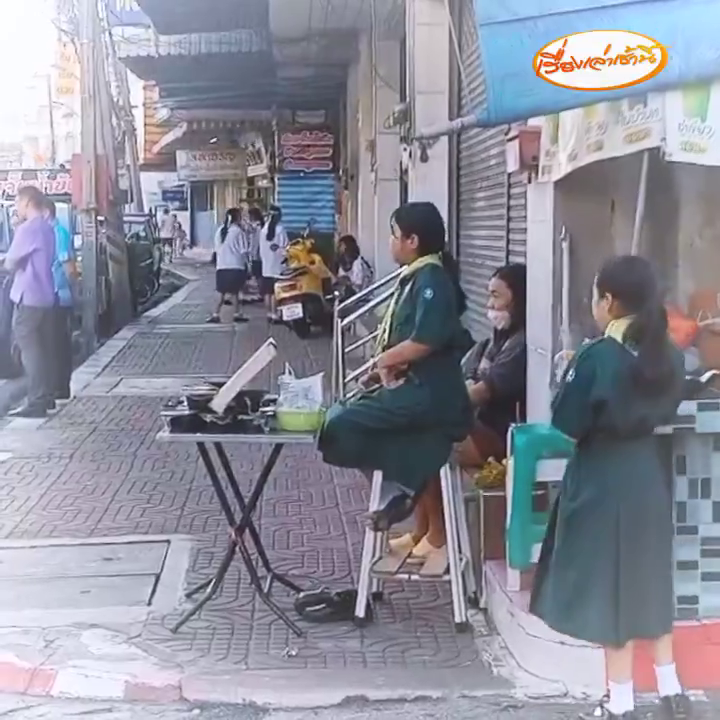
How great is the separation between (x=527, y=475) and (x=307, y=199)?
72.8ft

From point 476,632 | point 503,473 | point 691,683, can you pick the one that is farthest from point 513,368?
point 691,683

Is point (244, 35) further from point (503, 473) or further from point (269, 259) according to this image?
point (503, 473)

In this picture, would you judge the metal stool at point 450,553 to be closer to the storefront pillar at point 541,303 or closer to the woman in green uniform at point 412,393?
the woman in green uniform at point 412,393

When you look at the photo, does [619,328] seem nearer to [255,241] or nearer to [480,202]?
[480,202]

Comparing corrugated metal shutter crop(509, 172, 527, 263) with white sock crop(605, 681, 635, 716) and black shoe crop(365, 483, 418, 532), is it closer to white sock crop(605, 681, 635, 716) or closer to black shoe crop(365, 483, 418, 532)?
black shoe crop(365, 483, 418, 532)

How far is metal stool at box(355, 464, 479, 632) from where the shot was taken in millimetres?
6023

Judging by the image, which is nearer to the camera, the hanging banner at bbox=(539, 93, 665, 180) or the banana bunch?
the hanging banner at bbox=(539, 93, 665, 180)

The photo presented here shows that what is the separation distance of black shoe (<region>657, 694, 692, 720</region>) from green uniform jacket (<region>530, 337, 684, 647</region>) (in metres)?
0.27

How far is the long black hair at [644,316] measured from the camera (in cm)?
449

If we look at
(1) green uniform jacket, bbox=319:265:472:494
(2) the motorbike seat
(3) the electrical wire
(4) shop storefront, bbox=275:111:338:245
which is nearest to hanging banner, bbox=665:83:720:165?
(1) green uniform jacket, bbox=319:265:472:494

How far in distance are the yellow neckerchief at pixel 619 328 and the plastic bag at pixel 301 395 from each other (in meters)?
1.68

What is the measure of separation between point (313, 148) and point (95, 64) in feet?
34.3

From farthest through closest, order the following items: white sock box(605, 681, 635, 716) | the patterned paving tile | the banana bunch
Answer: the banana bunch → the patterned paving tile → white sock box(605, 681, 635, 716)

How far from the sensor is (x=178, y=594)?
668cm
